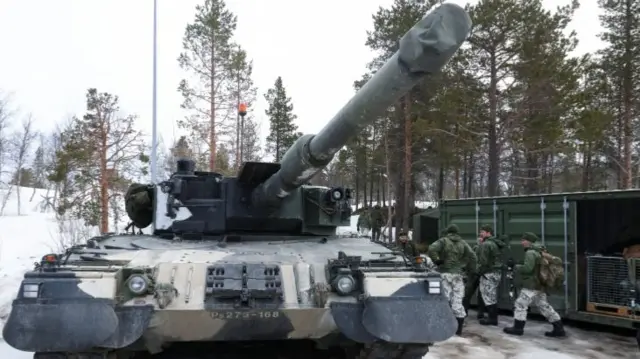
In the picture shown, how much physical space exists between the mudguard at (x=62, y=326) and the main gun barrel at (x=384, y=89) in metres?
2.38

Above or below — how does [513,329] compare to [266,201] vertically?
below

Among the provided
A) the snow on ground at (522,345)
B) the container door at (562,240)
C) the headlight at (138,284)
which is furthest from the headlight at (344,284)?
the container door at (562,240)

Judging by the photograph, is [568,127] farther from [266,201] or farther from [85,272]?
[85,272]

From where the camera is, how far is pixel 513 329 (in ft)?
30.5

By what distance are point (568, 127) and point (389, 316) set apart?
709 inches

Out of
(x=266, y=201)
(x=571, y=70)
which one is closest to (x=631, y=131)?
(x=571, y=70)

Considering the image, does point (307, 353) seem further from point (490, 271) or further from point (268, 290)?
point (490, 271)

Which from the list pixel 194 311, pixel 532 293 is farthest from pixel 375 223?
pixel 194 311

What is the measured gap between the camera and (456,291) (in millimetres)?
9383

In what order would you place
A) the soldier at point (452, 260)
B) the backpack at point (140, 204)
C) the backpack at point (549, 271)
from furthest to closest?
the soldier at point (452, 260)
the backpack at point (549, 271)
the backpack at point (140, 204)

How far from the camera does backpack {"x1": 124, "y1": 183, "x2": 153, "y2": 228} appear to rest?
856 cm

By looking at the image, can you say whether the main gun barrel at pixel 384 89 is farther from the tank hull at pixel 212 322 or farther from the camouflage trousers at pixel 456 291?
the camouflage trousers at pixel 456 291

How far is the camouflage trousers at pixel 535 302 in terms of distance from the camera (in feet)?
29.7

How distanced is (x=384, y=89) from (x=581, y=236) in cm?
732
